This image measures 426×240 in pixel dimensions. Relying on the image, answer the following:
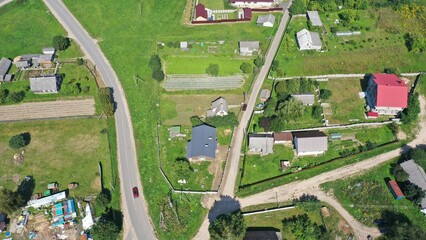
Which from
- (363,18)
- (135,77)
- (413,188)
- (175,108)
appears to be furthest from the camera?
(363,18)

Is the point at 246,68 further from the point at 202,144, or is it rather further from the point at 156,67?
the point at 202,144

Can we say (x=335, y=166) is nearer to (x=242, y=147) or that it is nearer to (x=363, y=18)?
(x=242, y=147)

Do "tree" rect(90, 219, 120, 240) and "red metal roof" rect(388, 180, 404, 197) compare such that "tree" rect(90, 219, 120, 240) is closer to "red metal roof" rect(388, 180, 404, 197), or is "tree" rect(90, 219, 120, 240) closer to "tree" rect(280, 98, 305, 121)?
"tree" rect(280, 98, 305, 121)

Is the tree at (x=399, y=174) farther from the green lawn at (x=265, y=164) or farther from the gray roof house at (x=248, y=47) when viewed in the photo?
the gray roof house at (x=248, y=47)

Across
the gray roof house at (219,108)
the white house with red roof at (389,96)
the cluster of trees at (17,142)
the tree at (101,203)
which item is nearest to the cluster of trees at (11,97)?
the cluster of trees at (17,142)

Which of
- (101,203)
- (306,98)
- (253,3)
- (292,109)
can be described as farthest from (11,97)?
(253,3)

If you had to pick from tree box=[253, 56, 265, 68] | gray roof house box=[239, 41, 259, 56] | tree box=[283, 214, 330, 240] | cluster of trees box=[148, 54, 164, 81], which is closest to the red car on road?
tree box=[283, 214, 330, 240]

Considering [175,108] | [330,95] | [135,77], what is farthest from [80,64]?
[330,95]
